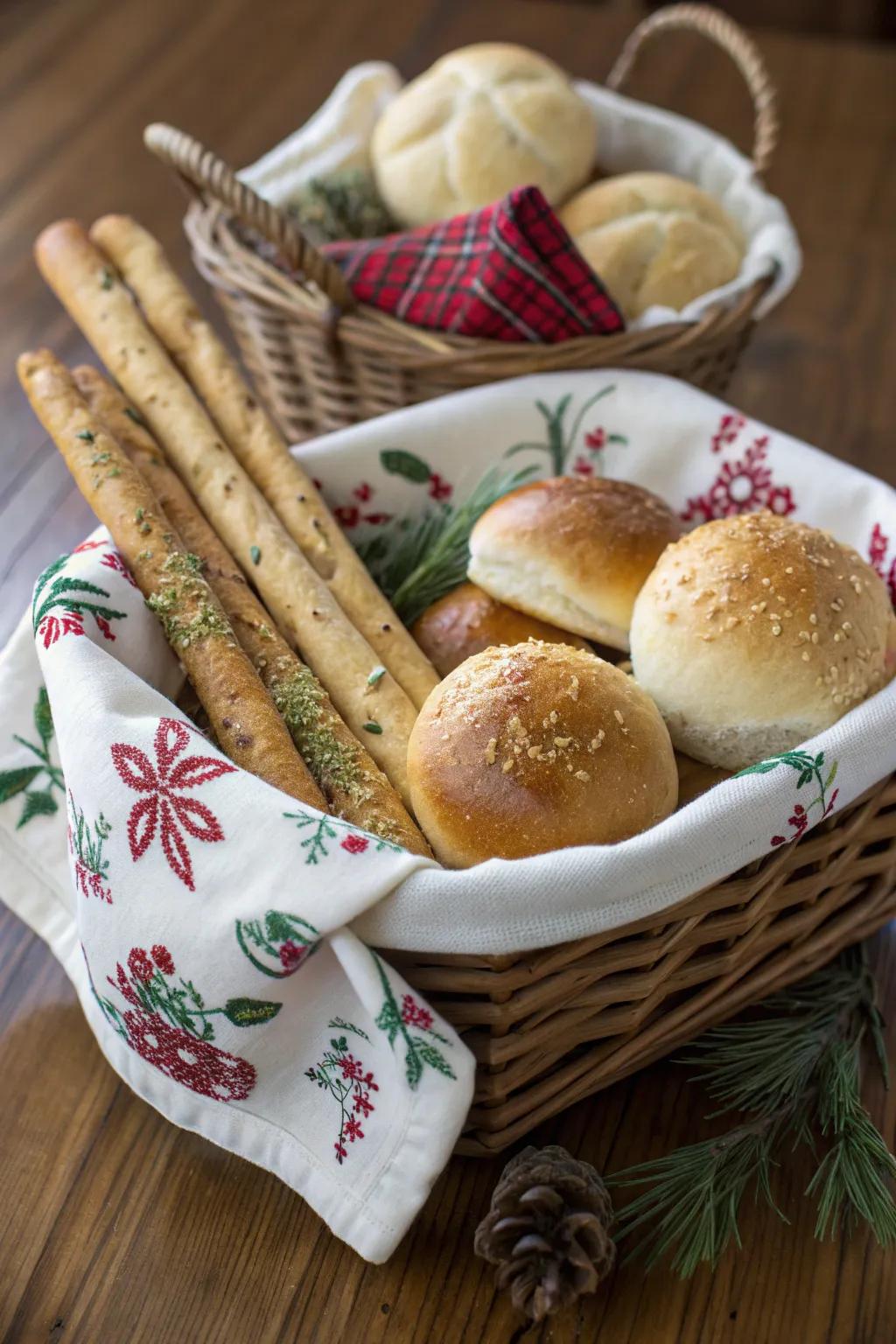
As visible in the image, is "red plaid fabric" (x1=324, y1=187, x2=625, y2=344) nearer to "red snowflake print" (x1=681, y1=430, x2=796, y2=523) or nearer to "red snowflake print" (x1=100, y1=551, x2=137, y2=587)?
"red snowflake print" (x1=681, y1=430, x2=796, y2=523)

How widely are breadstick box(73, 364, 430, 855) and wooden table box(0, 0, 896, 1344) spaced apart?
8.7 inches

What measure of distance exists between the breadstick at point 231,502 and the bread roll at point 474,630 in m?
0.08

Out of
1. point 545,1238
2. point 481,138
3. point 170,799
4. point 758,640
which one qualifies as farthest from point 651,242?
point 545,1238

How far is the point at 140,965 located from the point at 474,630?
0.35 metres

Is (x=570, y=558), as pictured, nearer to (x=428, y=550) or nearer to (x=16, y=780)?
(x=428, y=550)

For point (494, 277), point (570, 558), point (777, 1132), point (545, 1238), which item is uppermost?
point (494, 277)

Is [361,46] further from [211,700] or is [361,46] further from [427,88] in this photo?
[211,700]

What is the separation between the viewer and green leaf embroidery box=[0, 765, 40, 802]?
83 centimetres

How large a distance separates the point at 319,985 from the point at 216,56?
168 centimetres

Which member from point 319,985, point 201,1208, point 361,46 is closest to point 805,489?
point 319,985

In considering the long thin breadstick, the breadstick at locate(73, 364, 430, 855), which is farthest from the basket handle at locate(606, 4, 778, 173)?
the breadstick at locate(73, 364, 430, 855)

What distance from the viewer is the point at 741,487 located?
3.24 feet

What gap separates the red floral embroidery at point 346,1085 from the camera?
635 mm

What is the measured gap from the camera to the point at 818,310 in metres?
1.47
